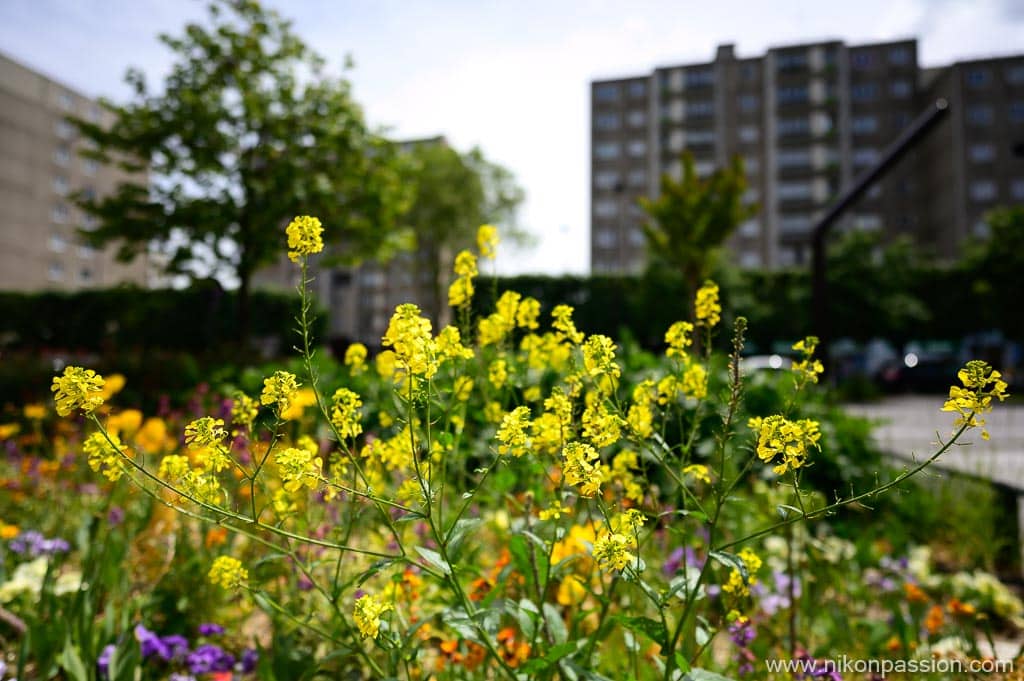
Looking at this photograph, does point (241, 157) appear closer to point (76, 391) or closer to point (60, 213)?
point (76, 391)

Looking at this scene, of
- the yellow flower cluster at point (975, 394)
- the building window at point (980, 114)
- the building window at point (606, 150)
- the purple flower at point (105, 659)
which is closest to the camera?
the yellow flower cluster at point (975, 394)

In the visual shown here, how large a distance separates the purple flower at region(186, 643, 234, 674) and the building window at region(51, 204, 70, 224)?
62243 mm

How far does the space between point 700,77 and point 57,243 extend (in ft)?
174

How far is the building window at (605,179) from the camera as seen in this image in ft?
179

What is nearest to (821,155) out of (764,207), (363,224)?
(764,207)

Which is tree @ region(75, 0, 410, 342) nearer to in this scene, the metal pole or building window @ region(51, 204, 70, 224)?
the metal pole

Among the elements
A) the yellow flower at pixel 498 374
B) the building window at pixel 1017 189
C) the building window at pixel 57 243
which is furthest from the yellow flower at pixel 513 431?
the building window at pixel 57 243

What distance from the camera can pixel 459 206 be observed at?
35.6 metres

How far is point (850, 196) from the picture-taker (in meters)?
7.61

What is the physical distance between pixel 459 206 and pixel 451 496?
3350cm

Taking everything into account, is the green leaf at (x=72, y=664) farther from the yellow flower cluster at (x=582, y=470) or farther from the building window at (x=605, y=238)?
the building window at (x=605, y=238)

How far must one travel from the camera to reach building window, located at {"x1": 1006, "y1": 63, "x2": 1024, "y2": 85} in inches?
1859

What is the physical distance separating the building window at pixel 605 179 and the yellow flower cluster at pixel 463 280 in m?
54.8

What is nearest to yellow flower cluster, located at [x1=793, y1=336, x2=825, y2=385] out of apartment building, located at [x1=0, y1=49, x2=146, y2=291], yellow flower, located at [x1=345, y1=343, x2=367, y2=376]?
yellow flower, located at [x1=345, y1=343, x2=367, y2=376]
